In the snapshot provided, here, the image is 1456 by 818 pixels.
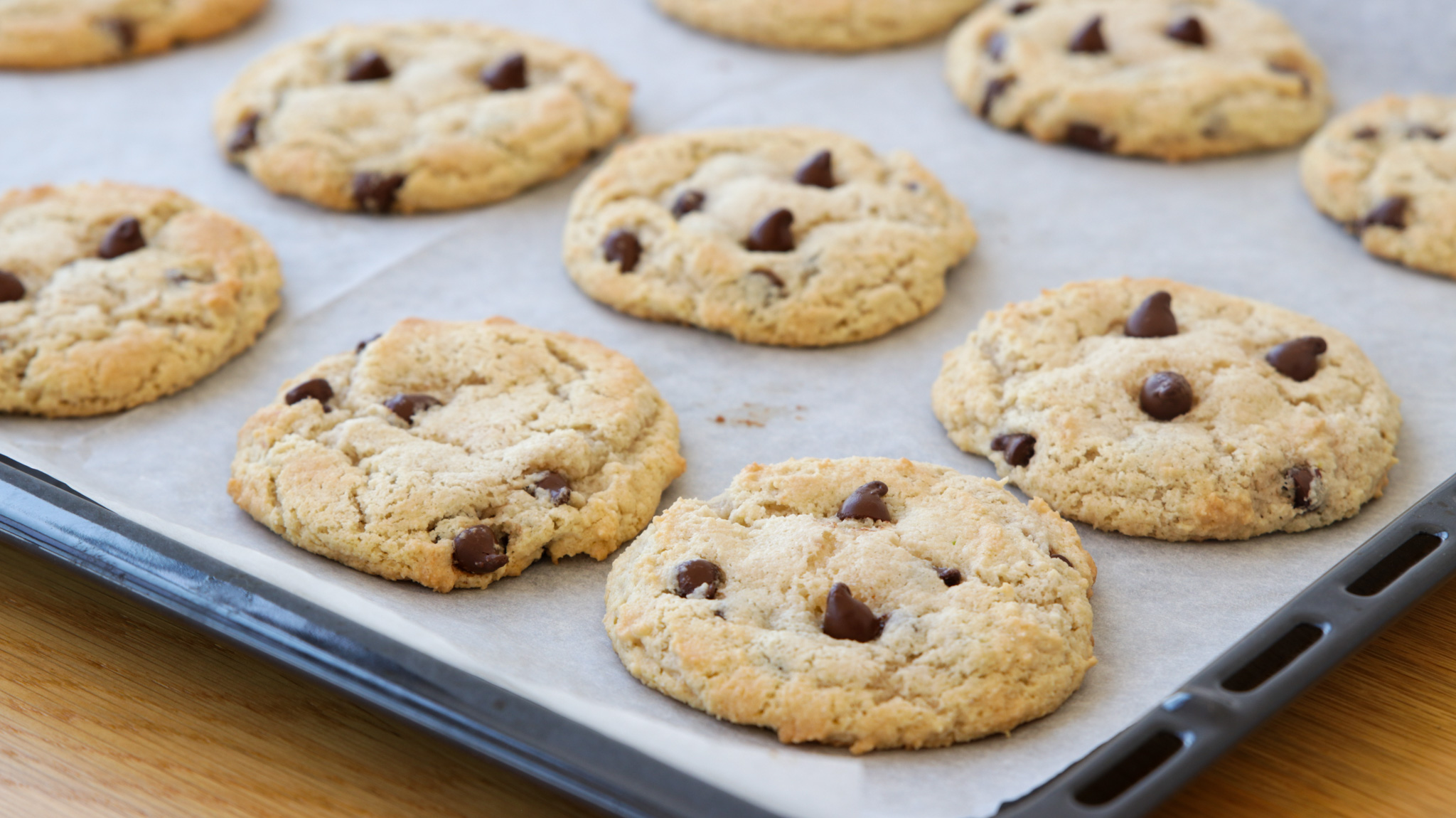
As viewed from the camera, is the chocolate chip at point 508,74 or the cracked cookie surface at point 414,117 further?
the chocolate chip at point 508,74

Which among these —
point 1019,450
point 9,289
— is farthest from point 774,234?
point 9,289

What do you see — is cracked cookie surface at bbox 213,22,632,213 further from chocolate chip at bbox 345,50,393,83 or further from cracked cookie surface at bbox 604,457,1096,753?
cracked cookie surface at bbox 604,457,1096,753

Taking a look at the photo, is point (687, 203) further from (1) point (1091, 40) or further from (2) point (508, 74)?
(1) point (1091, 40)

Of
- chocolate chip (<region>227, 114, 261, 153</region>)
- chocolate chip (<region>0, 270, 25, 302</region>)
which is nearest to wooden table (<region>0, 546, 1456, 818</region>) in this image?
chocolate chip (<region>0, 270, 25, 302</region>)

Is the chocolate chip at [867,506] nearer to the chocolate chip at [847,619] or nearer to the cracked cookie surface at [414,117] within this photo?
the chocolate chip at [847,619]

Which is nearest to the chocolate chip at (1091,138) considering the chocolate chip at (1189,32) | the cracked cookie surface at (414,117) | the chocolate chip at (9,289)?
the chocolate chip at (1189,32)

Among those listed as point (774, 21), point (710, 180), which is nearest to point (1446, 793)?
point (710, 180)

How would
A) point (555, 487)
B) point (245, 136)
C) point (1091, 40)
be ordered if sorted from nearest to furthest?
point (555, 487) < point (245, 136) < point (1091, 40)
